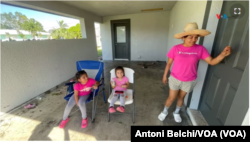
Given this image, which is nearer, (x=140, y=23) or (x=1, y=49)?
(x=1, y=49)

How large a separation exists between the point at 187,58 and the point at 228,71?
465 millimetres

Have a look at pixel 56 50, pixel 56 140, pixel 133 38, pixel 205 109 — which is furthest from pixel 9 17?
pixel 133 38

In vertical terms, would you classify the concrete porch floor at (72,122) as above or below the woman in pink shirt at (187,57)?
below

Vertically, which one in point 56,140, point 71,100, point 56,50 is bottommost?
point 56,140

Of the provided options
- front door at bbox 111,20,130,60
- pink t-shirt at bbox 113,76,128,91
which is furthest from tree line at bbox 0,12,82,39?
front door at bbox 111,20,130,60

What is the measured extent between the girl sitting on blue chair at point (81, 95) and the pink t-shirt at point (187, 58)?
4.11 feet

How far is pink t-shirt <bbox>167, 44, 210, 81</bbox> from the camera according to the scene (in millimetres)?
1296

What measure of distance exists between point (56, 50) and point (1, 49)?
1153 millimetres

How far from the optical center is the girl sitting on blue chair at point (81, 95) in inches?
65.5

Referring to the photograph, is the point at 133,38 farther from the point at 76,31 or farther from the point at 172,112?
the point at 172,112

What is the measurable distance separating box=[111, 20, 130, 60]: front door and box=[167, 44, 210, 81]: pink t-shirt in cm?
475

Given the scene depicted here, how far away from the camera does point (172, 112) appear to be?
1.95 m

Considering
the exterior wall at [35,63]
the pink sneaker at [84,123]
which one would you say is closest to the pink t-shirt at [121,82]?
the pink sneaker at [84,123]

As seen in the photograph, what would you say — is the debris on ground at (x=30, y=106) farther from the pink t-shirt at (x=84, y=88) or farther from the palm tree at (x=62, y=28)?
the palm tree at (x=62, y=28)
